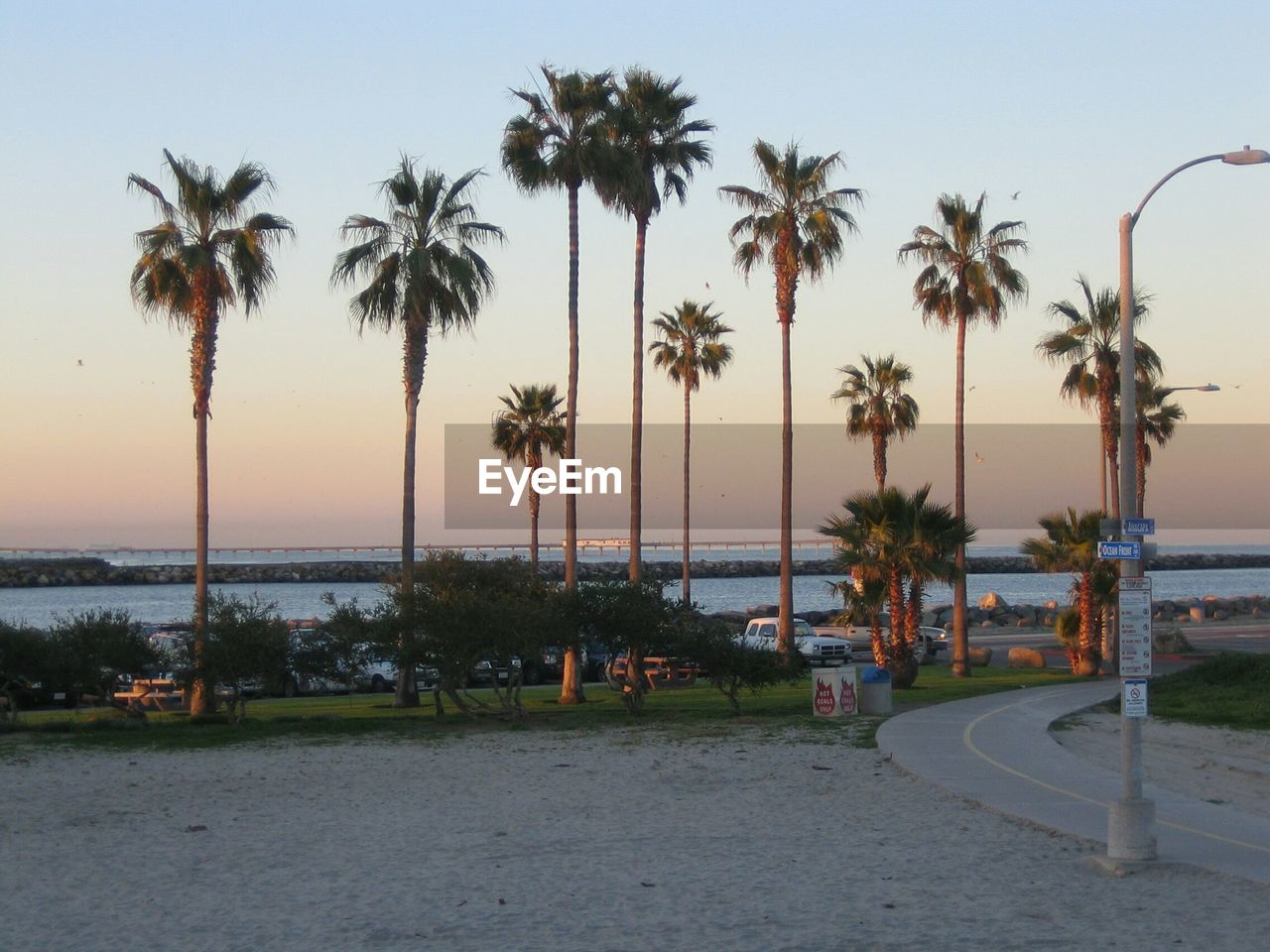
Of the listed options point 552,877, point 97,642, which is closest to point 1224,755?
point 552,877

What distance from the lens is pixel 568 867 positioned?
11672 mm

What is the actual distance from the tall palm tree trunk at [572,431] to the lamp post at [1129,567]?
19852mm

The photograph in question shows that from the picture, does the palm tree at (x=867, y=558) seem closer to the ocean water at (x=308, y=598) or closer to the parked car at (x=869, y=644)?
the parked car at (x=869, y=644)

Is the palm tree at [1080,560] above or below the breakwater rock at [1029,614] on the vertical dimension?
above

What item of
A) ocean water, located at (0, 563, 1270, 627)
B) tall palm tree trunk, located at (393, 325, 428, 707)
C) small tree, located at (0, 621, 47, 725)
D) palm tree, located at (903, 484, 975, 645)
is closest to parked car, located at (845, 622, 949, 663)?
palm tree, located at (903, 484, 975, 645)

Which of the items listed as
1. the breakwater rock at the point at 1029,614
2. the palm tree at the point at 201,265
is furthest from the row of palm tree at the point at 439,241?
the breakwater rock at the point at 1029,614

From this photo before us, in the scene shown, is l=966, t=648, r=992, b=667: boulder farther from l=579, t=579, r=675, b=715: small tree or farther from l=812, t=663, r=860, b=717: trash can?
l=579, t=579, r=675, b=715: small tree

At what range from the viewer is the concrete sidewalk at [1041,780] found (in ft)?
38.5

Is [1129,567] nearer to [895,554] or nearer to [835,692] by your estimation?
[835,692]

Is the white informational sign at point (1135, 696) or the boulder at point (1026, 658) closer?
the white informational sign at point (1135, 696)

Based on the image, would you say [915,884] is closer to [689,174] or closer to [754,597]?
[689,174]

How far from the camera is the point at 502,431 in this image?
186 feet

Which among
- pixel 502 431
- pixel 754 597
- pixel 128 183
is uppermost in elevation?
pixel 128 183

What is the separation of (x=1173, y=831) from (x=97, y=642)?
68.4 ft
